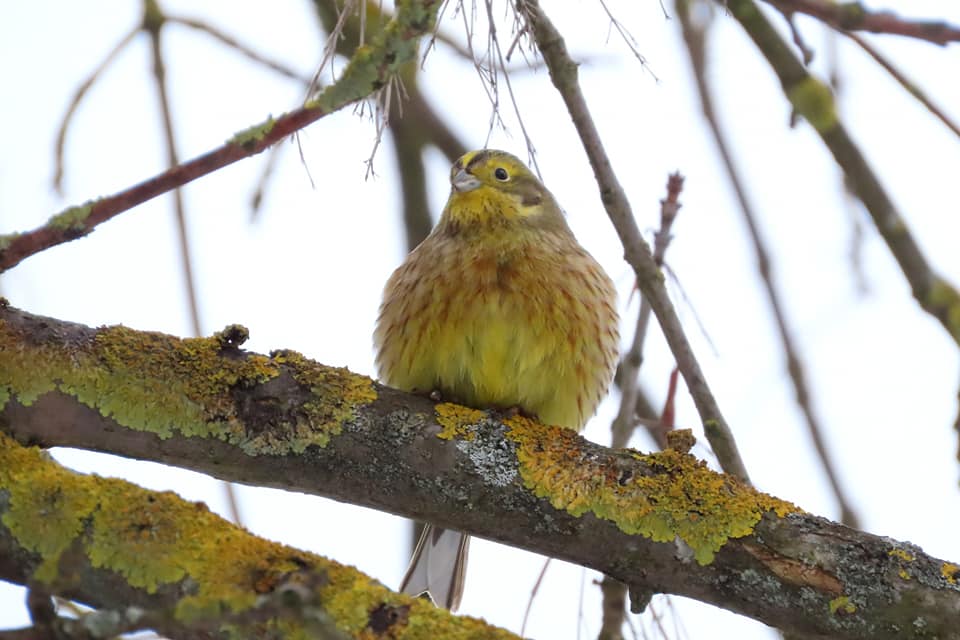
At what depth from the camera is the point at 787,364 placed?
12.3 ft

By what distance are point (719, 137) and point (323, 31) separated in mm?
1502

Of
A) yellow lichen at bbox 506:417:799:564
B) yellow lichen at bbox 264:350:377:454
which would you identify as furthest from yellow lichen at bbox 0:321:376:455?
yellow lichen at bbox 506:417:799:564

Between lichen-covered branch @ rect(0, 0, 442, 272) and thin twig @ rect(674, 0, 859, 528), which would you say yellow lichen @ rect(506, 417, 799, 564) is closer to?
thin twig @ rect(674, 0, 859, 528)

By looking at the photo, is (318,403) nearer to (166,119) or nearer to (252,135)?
(252,135)

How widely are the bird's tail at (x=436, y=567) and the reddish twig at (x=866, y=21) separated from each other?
7.49 ft

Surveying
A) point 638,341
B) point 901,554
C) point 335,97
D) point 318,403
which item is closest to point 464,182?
point 638,341

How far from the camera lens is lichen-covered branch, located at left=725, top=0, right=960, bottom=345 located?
3020 mm

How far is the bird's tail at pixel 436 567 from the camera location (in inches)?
158

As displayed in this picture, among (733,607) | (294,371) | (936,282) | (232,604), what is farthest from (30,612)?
(936,282)

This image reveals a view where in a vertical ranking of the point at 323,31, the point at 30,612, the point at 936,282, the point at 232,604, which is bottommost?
the point at 30,612

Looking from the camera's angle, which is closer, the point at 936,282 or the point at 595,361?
the point at 936,282

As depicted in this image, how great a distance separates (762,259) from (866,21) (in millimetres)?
1765

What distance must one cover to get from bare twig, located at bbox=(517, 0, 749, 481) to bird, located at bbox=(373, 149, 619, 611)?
1.16 feet

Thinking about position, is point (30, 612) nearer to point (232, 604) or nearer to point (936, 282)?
point (232, 604)
